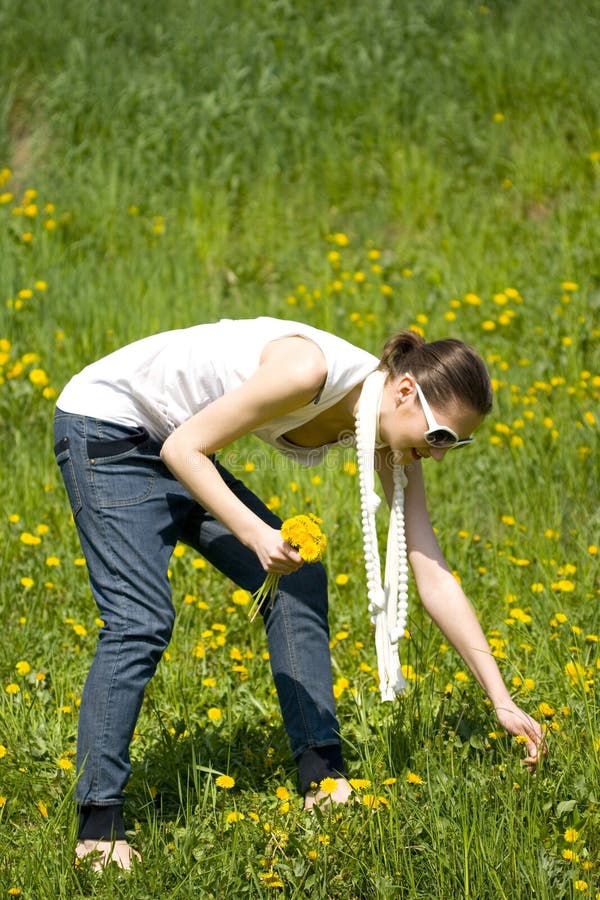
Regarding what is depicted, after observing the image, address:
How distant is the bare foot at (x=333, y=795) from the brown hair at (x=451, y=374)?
3.02ft

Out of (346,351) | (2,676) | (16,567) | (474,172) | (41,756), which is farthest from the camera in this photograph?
(474,172)

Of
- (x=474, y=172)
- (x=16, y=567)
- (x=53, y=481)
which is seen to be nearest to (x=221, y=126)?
(x=474, y=172)

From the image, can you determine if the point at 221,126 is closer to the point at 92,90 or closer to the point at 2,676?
the point at 92,90

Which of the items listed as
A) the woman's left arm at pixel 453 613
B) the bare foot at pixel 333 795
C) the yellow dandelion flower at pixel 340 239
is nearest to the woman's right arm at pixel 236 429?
the woman's left arm at pixel 453 613

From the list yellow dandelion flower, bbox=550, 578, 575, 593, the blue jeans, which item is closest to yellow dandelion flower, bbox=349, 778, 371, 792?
the blue jeans

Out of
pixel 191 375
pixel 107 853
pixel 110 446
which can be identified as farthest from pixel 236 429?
pixel 107 853

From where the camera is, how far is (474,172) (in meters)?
6.54

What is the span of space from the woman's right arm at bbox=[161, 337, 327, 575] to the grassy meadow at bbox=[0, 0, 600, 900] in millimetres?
631

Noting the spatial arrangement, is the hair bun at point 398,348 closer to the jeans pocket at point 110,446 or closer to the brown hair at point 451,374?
the brown hair at point 451,374

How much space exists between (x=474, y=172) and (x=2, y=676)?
457 centimetres

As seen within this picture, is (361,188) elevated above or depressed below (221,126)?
below

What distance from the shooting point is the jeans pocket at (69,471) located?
249 centimetres

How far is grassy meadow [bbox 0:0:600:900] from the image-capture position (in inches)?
91.1

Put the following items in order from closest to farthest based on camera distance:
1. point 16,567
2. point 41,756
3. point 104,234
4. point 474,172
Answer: point 41,756, point 16,567, point 104,234, point 474,172
